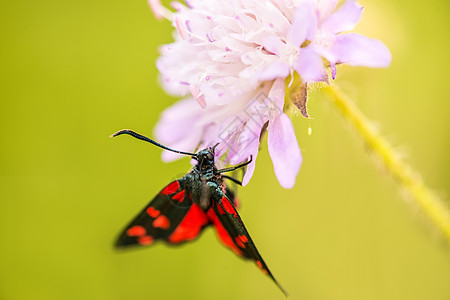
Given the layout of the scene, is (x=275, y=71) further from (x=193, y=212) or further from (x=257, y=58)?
(x=193, y=212)

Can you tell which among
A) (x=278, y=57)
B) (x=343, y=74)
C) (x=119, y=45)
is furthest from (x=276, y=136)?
(x=119, y=45)

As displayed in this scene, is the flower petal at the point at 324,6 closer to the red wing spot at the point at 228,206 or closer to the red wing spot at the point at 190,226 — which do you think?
the red wing spot at the point at 228,206

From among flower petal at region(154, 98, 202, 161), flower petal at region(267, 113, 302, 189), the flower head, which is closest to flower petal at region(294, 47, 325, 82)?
the flower head

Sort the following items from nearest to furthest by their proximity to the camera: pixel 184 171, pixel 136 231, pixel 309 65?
pixel 309 65
pixel 136 231
pixel 184 171

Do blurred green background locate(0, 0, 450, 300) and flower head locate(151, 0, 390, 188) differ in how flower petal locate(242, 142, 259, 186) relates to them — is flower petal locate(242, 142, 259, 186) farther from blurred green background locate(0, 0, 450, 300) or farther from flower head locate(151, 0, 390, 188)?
blurred green background locate(0, 0, 450, 300)

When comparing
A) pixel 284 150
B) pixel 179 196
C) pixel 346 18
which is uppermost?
pixel 346 18

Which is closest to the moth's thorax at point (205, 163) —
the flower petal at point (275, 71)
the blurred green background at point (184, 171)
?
the flower petal at point (275, 71)

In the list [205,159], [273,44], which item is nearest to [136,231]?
[205,159]
